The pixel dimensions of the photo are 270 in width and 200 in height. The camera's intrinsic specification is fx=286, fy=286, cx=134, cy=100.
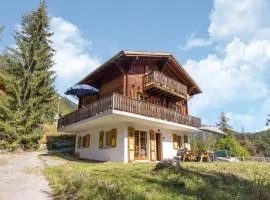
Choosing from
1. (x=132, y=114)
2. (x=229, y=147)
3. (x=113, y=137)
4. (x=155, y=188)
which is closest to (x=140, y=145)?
(x=113, y=137)

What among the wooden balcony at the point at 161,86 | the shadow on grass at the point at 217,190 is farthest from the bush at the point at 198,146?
the shadow on grass at the point at 217,190

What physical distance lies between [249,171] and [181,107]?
12.9m

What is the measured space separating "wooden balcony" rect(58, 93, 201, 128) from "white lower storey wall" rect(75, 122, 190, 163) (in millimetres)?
1531

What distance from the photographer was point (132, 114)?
1980 centimetres

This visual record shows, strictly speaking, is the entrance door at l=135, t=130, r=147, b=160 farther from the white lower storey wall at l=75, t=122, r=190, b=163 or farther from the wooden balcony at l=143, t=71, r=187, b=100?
the wooden balcony at l=143, t=71, r=187, b=100

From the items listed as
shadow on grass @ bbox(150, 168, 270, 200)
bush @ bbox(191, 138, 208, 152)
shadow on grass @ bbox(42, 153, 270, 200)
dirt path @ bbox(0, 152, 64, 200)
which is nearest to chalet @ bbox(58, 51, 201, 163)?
bush @ bbox(191, 138, 208, 152)

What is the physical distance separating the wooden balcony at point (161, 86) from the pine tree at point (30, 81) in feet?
32.6

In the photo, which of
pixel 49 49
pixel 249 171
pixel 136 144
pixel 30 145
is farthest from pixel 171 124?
pixel 49 49

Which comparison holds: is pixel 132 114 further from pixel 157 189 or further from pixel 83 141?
pixel 157 189

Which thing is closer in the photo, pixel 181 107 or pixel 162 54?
pixel 162 54

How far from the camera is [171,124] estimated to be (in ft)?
77.4

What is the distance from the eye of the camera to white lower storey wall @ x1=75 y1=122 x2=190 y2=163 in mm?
20672

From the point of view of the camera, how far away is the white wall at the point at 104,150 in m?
20.7

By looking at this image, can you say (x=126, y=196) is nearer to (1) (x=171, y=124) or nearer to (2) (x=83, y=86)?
(1) (x=171, y=124)
